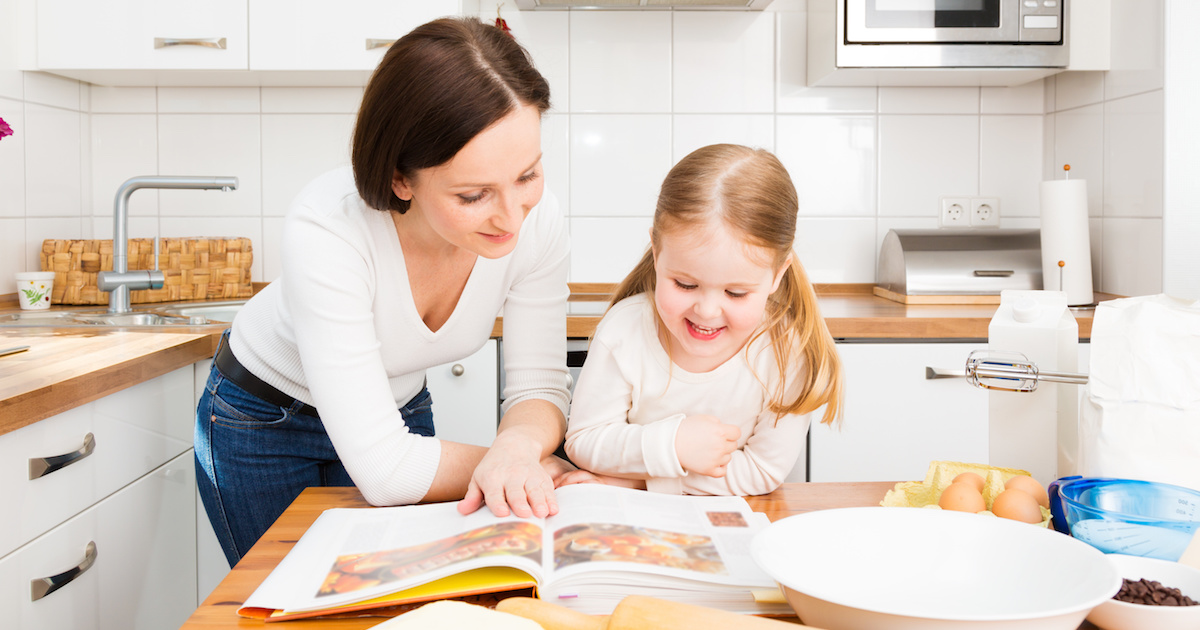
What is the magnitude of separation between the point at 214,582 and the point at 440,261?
995 mm

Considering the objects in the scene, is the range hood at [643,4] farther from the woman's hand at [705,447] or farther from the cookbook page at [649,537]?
the cookbook page at [649,537]

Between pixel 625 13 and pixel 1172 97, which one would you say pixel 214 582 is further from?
pixel 1172 97

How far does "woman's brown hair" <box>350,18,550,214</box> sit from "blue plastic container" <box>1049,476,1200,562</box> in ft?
1.96

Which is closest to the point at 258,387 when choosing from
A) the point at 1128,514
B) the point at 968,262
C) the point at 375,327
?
the point at 375,327

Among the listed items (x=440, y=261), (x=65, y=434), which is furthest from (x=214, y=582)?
(x=440, y=261)

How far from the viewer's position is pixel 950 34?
1992 millimetres

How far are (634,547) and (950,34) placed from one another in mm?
1742

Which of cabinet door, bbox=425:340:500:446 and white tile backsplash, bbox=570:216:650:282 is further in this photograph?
white tile backsplash, bbox=570:216:650:282

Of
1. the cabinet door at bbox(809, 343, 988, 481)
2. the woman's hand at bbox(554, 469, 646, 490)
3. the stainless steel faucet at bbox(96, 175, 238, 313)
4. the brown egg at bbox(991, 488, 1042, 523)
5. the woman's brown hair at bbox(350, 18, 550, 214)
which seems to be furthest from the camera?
the stainless steel faucet at bbox(96, 175, 238, 313)

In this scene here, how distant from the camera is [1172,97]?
5.87 feet

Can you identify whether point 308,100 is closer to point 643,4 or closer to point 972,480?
point 643,4

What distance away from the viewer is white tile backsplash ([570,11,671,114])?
2.24 m

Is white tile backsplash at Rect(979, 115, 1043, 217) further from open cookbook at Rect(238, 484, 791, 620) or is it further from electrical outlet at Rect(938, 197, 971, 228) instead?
open cookbook at Rect(238, 484, 791, 620)

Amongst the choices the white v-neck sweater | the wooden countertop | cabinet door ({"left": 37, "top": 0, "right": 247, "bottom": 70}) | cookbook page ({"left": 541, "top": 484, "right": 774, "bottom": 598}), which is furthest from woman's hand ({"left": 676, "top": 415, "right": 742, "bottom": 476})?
cabinet door ({"left": 37, "top": 0, "right": 247, "bottom": 70})
